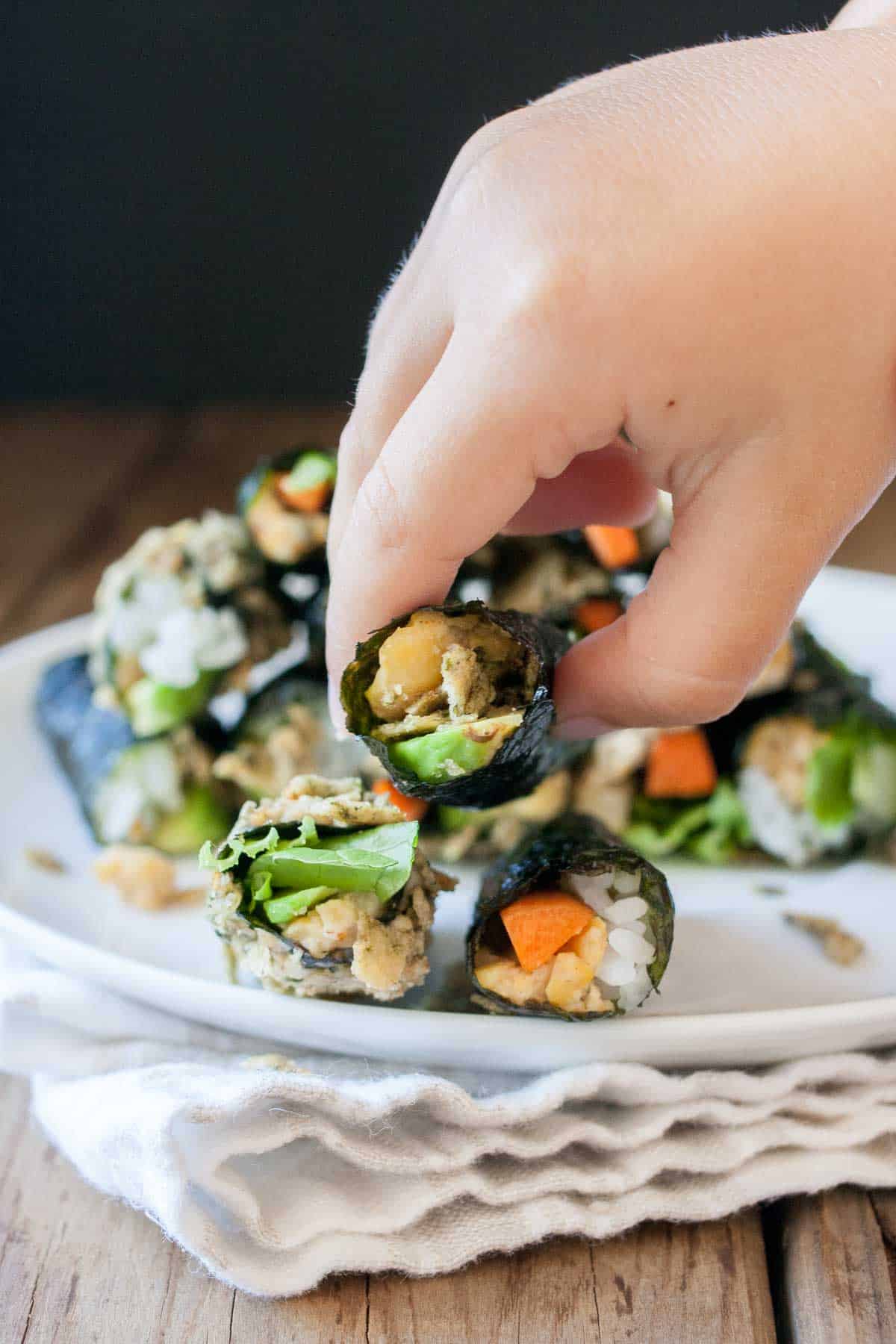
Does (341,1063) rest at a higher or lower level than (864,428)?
lower

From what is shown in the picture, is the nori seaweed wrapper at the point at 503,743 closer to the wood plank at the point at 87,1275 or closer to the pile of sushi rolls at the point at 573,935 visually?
the pile of sushi rolls at the point at 573,935

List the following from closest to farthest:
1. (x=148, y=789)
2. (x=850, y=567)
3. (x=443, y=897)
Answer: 1. (x=443, y=897)
2. (x=148, y=789)
3. (x=850, y=567)

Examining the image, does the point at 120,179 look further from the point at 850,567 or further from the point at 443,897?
the point at 443,897

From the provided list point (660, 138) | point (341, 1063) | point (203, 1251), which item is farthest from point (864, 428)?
point (203, 1251)

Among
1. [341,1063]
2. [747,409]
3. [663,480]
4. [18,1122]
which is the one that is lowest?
[18,1122]

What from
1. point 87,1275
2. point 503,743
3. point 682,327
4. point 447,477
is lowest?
point 87,1275

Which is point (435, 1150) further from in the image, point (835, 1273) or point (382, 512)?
point (382, 512)

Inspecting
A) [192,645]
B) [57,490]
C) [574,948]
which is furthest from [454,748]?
[57,490]

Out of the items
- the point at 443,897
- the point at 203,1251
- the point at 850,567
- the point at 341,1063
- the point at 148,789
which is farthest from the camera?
the point at 850,567

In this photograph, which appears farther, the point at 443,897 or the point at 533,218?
the point at 443,897
